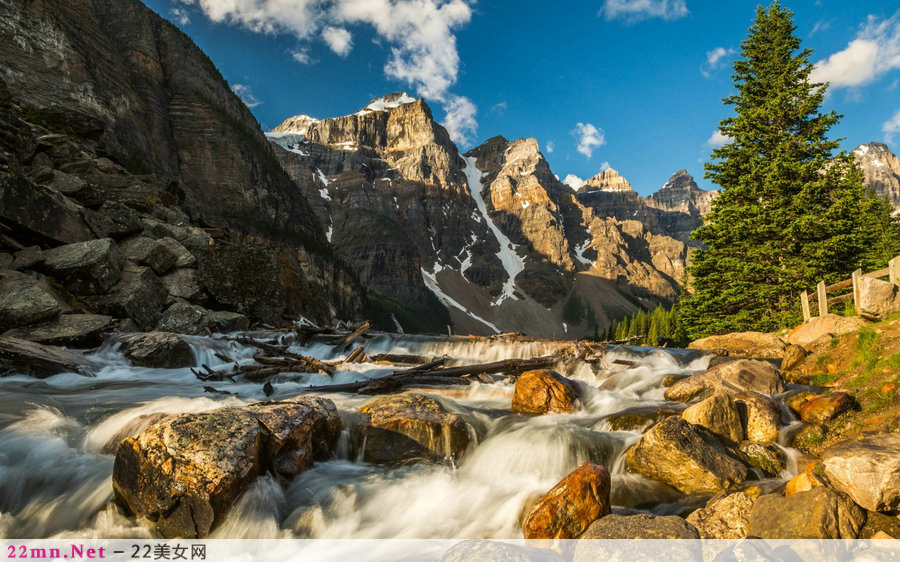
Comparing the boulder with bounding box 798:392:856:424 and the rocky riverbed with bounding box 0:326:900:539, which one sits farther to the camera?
the boulder with bounding box 798:392:856:424

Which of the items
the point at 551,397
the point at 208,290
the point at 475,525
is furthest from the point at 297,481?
the point at 208,290

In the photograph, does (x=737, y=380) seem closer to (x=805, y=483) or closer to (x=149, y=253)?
(x=805, y=483)

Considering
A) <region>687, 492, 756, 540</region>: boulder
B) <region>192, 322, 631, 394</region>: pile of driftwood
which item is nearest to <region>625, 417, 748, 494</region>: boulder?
<region>687, 492, 756, 540</region>: boulder

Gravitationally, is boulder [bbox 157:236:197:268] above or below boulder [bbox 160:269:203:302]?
above

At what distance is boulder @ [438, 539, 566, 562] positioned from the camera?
13.9 ft

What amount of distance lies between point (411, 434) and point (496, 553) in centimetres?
385

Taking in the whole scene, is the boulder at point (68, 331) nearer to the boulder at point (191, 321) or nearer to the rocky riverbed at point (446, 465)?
the rocky riverbed at point (446, 465)

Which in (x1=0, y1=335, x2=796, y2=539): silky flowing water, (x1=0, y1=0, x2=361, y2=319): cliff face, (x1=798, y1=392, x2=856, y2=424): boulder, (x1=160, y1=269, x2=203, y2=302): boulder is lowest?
(x1=0, y1=335, x2=796, y2=539): silky flowing water

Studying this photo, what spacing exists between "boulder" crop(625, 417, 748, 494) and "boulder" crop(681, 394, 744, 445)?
0.25m

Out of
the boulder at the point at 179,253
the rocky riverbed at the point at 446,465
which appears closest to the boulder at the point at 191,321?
the boulder at the point at 179,253

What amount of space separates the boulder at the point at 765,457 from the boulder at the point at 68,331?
60.8ft

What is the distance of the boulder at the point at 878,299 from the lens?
11.3 m

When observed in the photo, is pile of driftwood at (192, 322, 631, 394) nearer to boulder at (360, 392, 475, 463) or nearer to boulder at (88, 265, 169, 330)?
boulder at (360, 392, 475, 463)

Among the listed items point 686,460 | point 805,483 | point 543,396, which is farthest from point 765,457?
point 543,396
